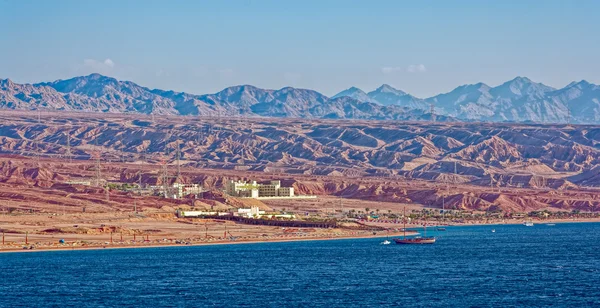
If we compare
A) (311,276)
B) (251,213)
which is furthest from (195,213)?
(311,276)

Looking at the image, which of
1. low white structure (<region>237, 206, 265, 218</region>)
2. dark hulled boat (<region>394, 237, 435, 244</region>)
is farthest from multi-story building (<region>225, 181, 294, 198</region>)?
dark hulled boat (<region>394, 237, 435, 244</region>)

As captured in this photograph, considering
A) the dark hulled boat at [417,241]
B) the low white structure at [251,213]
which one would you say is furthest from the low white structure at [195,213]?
the dark hulled boat at [417,241]

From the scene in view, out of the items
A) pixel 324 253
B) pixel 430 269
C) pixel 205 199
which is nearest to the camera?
pixel 430 269

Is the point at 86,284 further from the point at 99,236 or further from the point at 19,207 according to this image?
the point at 19,207

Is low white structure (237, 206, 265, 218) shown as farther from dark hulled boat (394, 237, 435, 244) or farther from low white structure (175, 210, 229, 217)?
dark hulled boat (394, 237, 435, 244)

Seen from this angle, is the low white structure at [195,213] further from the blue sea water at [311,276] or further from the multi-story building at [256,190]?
the multi-story building at [256,190]

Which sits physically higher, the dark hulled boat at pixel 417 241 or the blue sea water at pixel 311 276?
the dark hulled boat at pixel 417 241

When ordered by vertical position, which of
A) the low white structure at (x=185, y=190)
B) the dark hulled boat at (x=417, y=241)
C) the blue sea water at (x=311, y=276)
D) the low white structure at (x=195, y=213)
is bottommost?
the blue sea water at (x=311, y=276)

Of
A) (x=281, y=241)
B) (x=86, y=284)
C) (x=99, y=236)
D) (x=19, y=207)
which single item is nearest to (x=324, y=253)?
(x=281, y=241)
